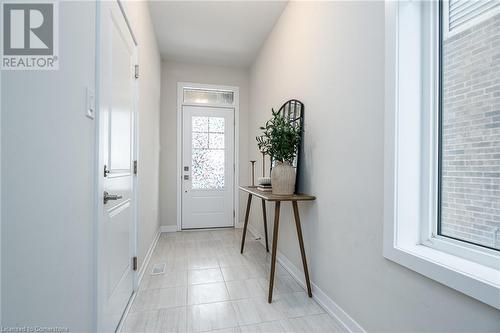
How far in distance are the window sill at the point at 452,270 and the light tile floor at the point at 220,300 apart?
2.60 ft

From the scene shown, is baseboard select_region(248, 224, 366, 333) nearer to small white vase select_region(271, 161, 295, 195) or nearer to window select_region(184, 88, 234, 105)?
small white vase select_region(271, 161, 295, 195)

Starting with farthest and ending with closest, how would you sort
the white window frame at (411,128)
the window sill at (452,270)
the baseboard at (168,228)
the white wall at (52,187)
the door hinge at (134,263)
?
1. the baseboard at (168,228)
2. the door hinge at (134,263)
3. the white window frame at (411,128)
4. the window sill at (452,270)
5. the white wall at (52,187)

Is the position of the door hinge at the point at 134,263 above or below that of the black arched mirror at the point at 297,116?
below

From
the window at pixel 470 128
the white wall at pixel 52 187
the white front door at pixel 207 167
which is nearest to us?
the white wall at pixel 52 187

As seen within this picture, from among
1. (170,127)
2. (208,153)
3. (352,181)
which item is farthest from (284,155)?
(170,127)

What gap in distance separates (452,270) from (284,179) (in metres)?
1.27

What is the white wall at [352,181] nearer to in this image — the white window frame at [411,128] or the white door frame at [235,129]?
the white window frame at [411,128]

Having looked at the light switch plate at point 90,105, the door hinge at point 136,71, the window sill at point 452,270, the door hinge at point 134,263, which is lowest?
the door hinge at point 134,263

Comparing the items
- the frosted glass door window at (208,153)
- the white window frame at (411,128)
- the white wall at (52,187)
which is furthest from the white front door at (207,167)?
the white window frame at (411,128)

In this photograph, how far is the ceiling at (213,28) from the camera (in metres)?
2.71

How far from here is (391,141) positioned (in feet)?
4.09

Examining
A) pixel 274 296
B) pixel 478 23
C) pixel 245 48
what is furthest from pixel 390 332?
pixel 245 48

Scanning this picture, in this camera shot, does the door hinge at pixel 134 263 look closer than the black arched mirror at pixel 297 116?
Yes

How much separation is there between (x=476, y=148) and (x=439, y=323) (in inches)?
29.2
